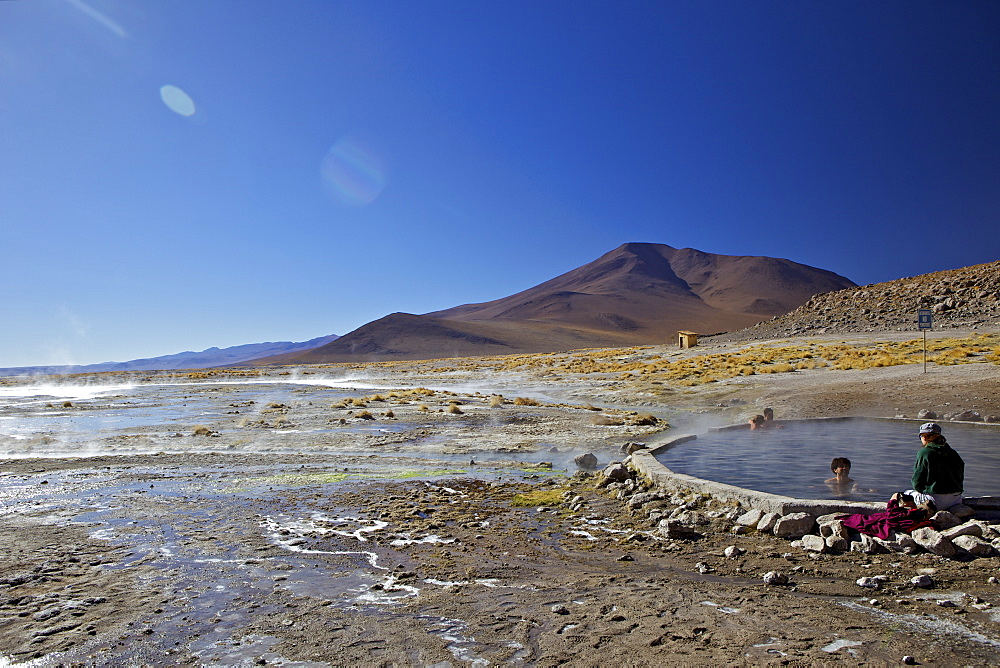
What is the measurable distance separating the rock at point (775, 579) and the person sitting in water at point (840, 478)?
3.62 m

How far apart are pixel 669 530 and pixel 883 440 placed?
755 centimetres

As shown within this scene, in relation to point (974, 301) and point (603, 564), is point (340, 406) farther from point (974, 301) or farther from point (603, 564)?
point (974, 301)

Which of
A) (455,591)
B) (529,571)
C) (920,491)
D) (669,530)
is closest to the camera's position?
(455,591)

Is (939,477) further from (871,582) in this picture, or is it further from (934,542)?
(871,582)

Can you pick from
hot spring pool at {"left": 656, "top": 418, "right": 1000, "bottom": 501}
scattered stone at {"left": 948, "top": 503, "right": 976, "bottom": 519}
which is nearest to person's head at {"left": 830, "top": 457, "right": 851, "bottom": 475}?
hot spring pool at {"left": 656, "top": 418, "right": 1000, "bottom": 501}

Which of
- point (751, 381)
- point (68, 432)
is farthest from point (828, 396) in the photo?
point (68, 432)

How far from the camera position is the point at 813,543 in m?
5.98

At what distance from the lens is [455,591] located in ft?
17.9

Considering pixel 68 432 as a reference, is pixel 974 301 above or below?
above

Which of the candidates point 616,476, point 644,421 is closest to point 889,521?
point 616,476

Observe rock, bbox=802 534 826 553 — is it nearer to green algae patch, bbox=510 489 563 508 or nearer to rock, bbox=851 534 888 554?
rock, bbox=851 534 888 554

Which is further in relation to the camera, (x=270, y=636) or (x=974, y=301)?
(x=974, y=301)

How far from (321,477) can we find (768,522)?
26.7 ft

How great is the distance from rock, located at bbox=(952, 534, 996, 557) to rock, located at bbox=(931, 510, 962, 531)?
53 cm
